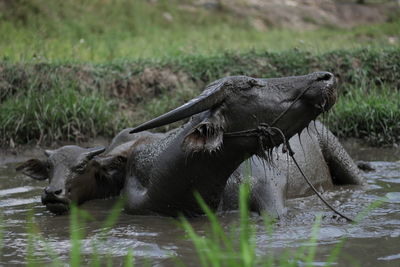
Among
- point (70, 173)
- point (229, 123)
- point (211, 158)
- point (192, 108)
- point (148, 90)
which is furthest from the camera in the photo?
point (148, 90)

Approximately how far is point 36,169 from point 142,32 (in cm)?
1165

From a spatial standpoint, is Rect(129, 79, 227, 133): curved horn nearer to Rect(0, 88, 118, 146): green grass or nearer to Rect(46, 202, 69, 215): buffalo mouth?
Rect(46, 202, 69, 215): buffalo mouth

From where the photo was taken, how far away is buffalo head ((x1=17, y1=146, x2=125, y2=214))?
6.02 meters

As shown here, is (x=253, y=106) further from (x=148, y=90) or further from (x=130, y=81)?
(x=130, y=81)

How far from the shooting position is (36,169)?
6906 millimetres

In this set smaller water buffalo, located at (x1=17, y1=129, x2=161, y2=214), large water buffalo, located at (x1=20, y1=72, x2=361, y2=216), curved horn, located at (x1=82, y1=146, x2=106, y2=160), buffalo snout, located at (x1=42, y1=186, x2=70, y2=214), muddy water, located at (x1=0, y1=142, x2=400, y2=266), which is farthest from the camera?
curved horn, located at (x1=82, y1=146, x2=106, y2=160)

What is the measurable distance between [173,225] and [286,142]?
Result: 1084 millimetres

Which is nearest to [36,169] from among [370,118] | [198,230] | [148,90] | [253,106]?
[198,230]

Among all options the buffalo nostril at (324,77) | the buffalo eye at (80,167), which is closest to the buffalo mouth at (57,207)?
the buffalo eye at (80,167)

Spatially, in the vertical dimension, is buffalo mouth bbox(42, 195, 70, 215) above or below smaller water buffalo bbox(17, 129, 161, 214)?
below

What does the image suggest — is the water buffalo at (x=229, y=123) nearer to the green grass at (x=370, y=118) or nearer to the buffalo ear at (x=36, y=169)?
the buffalo ear at (x=36, y=169)

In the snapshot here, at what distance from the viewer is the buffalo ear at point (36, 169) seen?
270 inches

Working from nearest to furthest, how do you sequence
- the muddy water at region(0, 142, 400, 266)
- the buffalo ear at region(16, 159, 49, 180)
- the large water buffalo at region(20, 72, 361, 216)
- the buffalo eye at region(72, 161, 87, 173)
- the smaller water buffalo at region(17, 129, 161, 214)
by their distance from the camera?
the muddy water at region(0, 142, 400, 266) → the large water buffalo at region(20, 72, 361, 216) → the smaller water buffalo at region(17, 129, 161, 214) → the buffalo eye at region(72, 161, 87, 173) → the buffalo ear at region(16, 159, 49, 180)

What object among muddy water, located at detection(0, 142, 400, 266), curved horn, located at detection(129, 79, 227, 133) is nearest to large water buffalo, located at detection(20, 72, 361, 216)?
curved horn, located at detection(129, 79, 227, 133)
